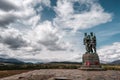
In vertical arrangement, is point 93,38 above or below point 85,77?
above

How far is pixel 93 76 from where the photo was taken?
80.1 feet

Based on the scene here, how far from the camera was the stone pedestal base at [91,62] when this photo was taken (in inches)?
1233

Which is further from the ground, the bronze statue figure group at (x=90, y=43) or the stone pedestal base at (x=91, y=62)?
the bronze statue figure group at (x=90, y=43)

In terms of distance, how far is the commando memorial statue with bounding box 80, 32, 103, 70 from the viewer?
31500 mm

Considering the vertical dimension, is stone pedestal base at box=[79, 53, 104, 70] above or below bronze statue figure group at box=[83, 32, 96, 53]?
below

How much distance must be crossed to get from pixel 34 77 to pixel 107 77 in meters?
8.95

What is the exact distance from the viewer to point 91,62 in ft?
104

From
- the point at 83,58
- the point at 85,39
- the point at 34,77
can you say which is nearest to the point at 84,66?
the point at 83,58

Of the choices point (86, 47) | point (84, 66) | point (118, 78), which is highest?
point (86, 47)

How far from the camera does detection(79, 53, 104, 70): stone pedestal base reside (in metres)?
31.3

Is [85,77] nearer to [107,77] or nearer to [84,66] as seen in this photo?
[107,77]

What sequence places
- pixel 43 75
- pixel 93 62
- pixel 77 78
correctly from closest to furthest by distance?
1. pixel 77 78
2. pixel 43 75
3. pixel 93 62

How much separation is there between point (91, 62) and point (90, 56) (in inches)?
38.4

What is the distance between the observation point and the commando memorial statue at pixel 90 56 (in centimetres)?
3150
